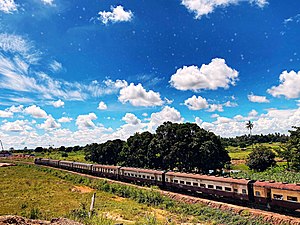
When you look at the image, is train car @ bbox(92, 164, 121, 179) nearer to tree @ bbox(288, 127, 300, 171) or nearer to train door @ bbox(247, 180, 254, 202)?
train door @ bbox(247, 180, 254, 202)

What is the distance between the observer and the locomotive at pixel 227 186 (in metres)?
21.9

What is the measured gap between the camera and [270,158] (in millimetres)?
55625

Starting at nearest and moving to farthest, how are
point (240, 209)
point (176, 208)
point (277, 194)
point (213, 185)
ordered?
1. point (277, 194)
2. point (240, 209)
3. point (176, 208)
4. point (213, 185)

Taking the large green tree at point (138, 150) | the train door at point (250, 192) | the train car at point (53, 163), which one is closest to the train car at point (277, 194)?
the train door at point (250, 192)

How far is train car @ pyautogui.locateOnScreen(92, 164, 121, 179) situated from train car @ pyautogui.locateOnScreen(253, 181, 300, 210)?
2741 centimetres

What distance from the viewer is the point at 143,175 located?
3981cm

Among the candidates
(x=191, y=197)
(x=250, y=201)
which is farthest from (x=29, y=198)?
(x=250, y=201)

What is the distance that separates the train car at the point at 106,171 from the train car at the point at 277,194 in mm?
27410

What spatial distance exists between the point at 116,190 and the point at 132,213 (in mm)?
12973

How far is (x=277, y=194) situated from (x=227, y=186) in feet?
17.9

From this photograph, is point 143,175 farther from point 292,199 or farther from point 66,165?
point 66,165

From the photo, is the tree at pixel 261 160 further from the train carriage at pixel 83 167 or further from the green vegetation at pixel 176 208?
the train carriage at pixel 83 167

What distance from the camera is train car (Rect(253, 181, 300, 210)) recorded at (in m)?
21.2

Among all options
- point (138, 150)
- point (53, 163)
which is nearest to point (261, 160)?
point (138, 150)
